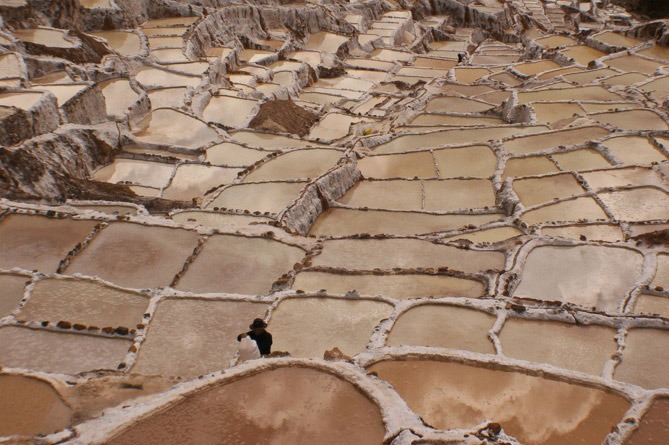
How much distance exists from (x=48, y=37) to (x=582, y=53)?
14.1 meters

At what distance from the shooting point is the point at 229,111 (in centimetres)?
1299

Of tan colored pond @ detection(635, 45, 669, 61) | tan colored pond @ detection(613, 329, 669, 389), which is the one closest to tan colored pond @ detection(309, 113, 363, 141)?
tan colored pond @ detection(635, 45, 669, 61)

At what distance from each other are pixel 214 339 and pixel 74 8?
12.2m

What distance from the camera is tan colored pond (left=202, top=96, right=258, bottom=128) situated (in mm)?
12562

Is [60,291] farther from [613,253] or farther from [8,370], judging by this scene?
[613,253]

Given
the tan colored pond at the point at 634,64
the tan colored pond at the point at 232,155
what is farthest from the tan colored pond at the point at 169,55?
the tan colored pond at the point at 634,64

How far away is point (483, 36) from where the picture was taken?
25016 mm

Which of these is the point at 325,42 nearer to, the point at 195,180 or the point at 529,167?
the point at 195,180

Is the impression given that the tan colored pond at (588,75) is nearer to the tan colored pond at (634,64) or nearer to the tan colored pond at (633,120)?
the tan colored pond at (634,64)

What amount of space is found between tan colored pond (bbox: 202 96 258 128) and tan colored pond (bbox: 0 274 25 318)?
6.93 metres

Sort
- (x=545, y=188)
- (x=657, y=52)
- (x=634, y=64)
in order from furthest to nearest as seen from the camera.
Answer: (x=657, y=52) < (x=634, y=64) < (x=545, y=188)

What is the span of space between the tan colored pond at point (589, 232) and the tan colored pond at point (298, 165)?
3957mm

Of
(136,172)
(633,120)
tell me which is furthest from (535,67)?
(136,172)

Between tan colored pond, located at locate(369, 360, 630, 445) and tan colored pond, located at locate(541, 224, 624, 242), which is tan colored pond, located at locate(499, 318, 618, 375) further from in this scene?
tan colored pond, located at locate(541, 224, 624, 242)
